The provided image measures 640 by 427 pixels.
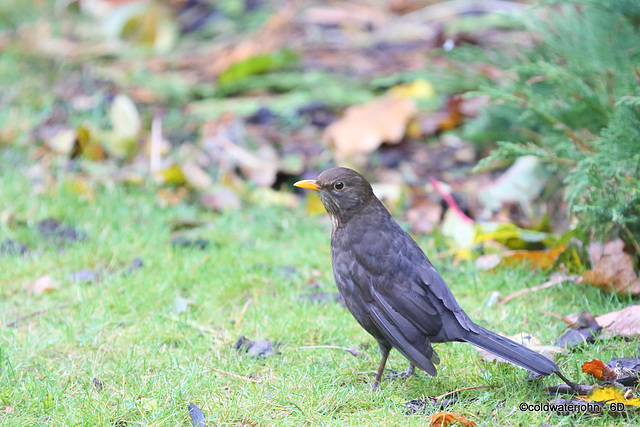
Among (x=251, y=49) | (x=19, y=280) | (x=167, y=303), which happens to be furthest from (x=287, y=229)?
(x=251, y=49)

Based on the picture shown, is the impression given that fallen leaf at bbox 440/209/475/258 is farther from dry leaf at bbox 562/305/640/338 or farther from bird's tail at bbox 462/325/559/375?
bird's tail at bbox 462/325/559/375

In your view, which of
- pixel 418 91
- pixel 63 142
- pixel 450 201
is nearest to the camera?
→ pixel 450 201

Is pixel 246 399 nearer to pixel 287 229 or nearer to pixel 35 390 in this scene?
pixel 35 390

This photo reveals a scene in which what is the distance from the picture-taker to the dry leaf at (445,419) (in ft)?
9.55

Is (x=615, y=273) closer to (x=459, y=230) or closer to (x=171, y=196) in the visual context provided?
(x=459, y=230)

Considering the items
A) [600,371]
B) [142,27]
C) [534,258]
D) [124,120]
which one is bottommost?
[534,258]

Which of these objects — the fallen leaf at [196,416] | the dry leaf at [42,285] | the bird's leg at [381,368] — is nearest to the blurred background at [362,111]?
the dry leaf at [42,285]

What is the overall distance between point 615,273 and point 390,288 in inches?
58.8

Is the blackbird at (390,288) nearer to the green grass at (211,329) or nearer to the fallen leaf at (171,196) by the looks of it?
the green grass at (211,329)

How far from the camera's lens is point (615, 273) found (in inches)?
163

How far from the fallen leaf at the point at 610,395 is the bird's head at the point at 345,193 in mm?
1510

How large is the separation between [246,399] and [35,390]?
939 mm

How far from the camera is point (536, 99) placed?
512 cm

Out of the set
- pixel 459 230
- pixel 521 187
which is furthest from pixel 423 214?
pixel 521 187
